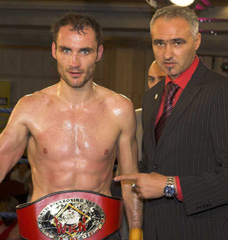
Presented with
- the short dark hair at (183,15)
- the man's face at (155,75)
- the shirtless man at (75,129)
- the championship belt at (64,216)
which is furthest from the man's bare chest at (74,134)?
the man's face at (155,75)

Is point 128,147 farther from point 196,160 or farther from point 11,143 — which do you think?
point 11,143

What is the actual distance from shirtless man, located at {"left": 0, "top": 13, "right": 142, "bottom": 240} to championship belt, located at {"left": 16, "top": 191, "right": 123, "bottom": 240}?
21 centimetres

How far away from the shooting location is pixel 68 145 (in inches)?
77.1

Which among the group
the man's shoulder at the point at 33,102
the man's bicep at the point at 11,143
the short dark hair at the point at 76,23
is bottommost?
the man's bicep at the point at 11,143

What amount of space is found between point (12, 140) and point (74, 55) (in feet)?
1.40

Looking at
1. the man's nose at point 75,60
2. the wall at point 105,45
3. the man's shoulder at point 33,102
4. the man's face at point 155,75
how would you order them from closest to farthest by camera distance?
the man's nose at point 75,60
the man's shoulder at point 33,102
the man's face at point 155,75
the wall at point 105,45

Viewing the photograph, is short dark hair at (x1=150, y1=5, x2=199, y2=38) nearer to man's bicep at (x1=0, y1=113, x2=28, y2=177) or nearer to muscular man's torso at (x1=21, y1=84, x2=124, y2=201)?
muscular man's torso at (x1=21, y1=84, x2=124, y2=201)

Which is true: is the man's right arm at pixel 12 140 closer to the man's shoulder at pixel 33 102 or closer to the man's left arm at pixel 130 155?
the man's shoulder at pixel 33 102

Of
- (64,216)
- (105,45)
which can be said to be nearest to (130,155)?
(64,216)

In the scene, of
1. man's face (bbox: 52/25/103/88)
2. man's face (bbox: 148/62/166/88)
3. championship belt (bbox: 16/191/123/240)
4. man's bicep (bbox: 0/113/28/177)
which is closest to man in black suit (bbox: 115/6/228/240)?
championship belt (bbox: 16/191/123/240)

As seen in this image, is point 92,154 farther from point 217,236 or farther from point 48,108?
point 217,236

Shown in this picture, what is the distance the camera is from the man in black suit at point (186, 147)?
1641mm

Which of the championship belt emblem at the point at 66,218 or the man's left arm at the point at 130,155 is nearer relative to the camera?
the championship belt emblem at the point at 66,218

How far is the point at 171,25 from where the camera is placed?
175cm
